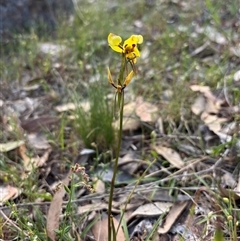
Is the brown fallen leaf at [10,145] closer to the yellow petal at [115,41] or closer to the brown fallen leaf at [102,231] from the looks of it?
the brown fallen leaf at [102,231]

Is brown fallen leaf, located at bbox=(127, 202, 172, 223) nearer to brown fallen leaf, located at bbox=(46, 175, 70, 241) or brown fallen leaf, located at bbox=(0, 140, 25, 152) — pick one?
brown fallen leaf, located at bbox=(46, 175, 70, 241)

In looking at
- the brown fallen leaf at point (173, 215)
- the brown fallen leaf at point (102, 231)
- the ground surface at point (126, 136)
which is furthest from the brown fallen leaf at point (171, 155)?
the brown fallen leaf at point (102, 231)

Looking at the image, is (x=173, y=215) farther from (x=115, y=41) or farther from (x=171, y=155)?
(x=115, y=41)

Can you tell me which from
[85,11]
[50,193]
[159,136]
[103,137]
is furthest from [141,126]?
[85,11]

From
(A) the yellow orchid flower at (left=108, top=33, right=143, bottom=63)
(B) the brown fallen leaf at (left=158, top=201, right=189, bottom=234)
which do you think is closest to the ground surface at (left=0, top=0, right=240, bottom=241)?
(B) the brown fallen leaf at (left=158, top=201, right=189, bottom=234)

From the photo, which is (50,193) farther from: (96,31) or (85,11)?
(85,11)

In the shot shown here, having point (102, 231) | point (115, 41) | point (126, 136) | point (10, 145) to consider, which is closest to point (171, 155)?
point (126, 136)
